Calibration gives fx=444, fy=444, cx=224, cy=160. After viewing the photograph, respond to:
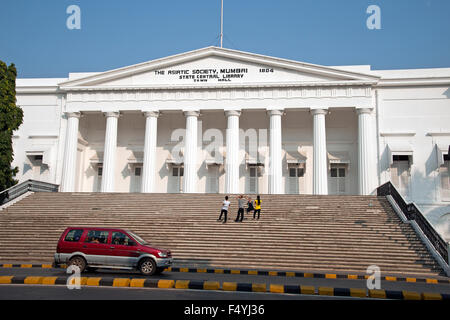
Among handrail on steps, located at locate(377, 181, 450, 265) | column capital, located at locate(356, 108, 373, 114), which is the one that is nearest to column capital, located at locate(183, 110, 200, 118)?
column capital, located at locate(356, 108, 373, 114)

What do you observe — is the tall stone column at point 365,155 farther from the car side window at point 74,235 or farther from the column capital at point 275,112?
the car side window at point 74,235

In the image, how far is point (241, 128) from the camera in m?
35.7

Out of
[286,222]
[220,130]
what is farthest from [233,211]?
[220,130]

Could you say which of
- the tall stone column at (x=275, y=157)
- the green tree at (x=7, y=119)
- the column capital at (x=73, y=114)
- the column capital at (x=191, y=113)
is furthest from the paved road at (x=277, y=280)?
the column capital at (x=73, y=114)

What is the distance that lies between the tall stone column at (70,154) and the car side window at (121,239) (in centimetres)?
1987

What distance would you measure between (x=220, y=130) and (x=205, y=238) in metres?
17.1

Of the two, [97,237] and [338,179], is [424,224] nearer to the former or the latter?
[97,237]

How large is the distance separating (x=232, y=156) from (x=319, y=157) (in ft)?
19.7

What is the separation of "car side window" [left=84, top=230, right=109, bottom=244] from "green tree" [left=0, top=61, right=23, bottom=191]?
15253 mm

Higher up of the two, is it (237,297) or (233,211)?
(233,211)

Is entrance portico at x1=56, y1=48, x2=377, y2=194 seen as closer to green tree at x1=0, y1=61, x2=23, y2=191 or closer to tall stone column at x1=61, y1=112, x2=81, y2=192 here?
tall stone column at x1=61, y1=112, x2=81, y2=192
